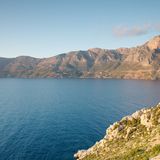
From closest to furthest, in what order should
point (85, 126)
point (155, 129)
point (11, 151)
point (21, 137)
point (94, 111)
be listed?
point (155, 129), point (11, 151), point (21, 137), point (85, 126), point (94, 111)

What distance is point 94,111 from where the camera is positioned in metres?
168

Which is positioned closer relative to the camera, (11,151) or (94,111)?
(11,151)

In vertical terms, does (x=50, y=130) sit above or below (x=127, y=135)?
below

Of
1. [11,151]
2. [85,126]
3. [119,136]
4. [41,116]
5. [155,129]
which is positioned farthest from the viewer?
[41,116]

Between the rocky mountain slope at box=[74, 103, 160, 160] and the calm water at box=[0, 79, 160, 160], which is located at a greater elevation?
Result: the rocky mountain slope at box=[74, 103, 160, 160]

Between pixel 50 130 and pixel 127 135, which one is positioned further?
pixel 50 130

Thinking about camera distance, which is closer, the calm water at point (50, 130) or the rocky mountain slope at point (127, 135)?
the rocky mountain slope at point (127, 135)

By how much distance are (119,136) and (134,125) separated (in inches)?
254

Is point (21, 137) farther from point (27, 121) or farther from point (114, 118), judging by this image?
point (114, 118)

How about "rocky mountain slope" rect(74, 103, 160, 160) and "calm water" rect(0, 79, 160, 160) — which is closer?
"rocky mountain slope" rect(74, 103, 160, 160)

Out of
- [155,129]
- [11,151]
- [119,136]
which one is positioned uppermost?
[155,129]

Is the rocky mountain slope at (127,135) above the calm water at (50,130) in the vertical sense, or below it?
above

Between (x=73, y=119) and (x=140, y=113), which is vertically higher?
(x=140, y=113)

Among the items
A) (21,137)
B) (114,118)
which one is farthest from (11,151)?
(114,118)
